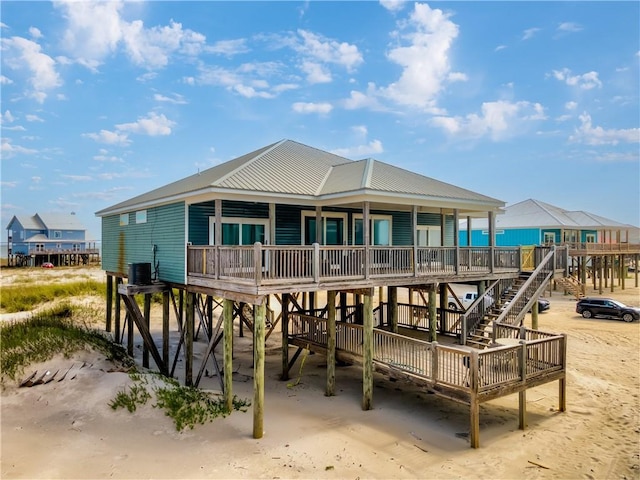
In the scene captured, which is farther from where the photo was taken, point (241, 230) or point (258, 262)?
point (241, 230)

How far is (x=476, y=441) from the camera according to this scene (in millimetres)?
10188

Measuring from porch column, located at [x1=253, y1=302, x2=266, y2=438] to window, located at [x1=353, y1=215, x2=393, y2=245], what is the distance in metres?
7.48

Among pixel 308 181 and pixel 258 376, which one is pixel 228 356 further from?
pixel 308 181

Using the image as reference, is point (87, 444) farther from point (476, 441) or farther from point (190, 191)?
point (476, 441)

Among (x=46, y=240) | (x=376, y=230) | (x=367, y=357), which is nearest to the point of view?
(x=367, y=357)

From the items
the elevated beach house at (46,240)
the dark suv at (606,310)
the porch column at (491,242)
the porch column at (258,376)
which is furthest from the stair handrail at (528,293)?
the elevated beach house at (46,240)

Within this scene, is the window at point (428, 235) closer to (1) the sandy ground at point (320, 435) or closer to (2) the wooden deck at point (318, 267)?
(2) the wooden deck at point (318, 267)

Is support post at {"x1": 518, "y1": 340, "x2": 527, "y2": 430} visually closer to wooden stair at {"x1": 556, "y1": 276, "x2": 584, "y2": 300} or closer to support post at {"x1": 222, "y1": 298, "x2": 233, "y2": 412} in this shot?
support post at {"x1": 222, "y1": 298, "x2": 233, "y2": 412}

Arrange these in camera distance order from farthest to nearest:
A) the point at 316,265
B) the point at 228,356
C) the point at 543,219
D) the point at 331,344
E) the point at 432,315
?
1. the point at 543,219
2. the point at 432,315
3. the point at 331,344
4. the point at 228,356
5. the point at 316,265

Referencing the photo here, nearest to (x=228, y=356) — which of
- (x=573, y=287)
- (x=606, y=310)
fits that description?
(x=606, y=310)

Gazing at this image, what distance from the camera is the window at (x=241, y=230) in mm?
14625

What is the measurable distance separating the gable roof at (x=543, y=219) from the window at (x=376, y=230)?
2384cm

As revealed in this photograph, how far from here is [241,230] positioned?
49.0 ft

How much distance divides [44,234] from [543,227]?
2634 inches
